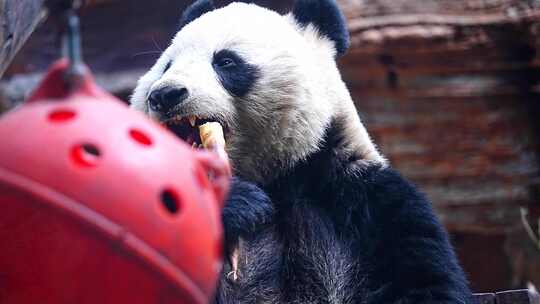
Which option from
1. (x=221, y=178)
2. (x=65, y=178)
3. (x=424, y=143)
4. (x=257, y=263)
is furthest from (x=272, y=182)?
(x=424, y=143)

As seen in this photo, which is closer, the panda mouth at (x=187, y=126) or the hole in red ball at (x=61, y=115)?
the hole in red ball at (x=61, y=115)

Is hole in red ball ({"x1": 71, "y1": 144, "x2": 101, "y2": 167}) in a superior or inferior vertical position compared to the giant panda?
superior

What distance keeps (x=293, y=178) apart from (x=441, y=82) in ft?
11.5

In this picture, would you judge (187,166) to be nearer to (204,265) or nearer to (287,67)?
(204,265)

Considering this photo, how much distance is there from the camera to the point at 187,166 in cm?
99

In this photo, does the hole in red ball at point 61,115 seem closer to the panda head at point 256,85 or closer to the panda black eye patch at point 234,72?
the panda head at point 256,85

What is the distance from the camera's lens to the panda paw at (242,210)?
2309 millimetres

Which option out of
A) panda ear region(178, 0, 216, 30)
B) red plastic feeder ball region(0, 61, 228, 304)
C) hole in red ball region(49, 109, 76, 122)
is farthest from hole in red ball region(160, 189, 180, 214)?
panda ear region(178, 0, 216, 30)

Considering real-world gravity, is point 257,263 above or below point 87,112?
below

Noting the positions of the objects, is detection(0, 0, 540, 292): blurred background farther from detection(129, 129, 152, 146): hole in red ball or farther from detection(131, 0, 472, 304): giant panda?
detection(129, 129, 152, 146): hole in red ball

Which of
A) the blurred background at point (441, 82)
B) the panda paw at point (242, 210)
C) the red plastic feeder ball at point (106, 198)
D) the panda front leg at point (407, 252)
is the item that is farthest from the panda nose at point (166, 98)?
the blurred background at point (441, 82)

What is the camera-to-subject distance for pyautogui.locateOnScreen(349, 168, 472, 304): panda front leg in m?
2.36

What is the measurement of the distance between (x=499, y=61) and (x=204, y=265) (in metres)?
5.31

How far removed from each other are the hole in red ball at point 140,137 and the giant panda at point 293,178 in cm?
134
